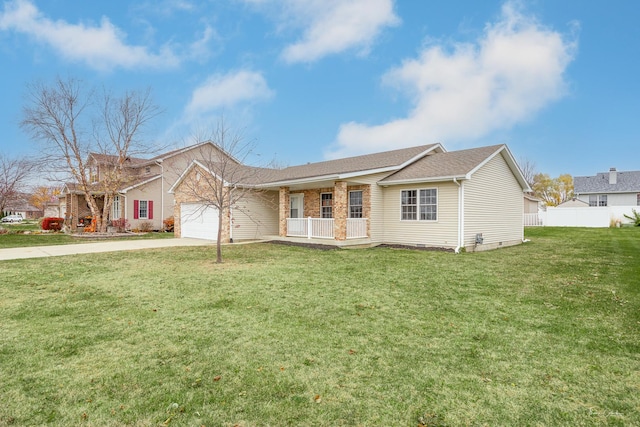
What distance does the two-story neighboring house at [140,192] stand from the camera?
25.2m

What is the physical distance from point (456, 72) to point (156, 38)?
16212mm

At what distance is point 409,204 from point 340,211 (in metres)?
3.01

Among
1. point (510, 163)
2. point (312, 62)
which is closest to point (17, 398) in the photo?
point (510, 163)

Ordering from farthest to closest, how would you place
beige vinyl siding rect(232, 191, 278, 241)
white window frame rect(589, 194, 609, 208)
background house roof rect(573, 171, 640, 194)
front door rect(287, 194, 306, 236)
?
white window frame rect(589, 194, 609, 208), background house roof rect(573, 171, 640, 194), beige vinyl siding rect(232, 191, 278, 241), front door rect(287, 194, 306, 236)

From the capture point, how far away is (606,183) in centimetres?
3775

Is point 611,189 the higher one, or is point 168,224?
point 611,189

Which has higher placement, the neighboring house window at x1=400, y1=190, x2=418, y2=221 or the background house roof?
the background house roof

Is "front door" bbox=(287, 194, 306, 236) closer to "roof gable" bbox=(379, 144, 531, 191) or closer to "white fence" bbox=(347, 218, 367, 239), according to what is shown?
"white fence" bbox=(347, 218, 367, 239)

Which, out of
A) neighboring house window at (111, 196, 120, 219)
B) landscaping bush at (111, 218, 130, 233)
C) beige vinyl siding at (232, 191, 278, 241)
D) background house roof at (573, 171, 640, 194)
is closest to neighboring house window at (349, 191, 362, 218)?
beige vinyl siding at (232, 191, 278, 241)

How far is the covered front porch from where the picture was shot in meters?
14.7

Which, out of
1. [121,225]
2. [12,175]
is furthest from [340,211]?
[12,175]

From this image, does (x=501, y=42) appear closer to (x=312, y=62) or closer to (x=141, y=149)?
(x=312, y=62)

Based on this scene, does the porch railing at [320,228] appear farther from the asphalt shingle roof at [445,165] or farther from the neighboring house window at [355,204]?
the asphalt shingle roof at [445,165]

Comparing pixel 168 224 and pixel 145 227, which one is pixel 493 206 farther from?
pixel 145 227
